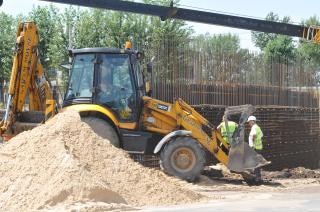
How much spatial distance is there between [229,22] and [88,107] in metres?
5.49

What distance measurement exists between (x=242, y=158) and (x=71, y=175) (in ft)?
17.6

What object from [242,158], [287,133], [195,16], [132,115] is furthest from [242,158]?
[287,133]

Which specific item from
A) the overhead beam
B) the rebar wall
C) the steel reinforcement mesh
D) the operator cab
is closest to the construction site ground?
the operator cab

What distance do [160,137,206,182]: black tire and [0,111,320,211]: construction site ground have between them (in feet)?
4.27

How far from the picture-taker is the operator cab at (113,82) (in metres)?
14.0

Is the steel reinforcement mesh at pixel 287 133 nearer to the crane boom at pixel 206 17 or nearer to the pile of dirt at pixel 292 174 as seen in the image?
the pile of dirt at pixel 292 174

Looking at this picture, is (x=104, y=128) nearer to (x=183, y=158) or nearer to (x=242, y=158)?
(x=183, y=158)

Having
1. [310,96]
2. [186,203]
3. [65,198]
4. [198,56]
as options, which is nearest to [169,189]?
[186,203]

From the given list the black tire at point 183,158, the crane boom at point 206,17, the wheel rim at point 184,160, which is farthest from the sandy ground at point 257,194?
the crane boom at point 206,17

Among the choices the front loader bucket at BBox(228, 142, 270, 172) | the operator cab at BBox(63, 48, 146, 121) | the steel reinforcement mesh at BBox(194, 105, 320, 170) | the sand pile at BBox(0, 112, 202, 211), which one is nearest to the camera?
the sand pile at BBox(0, 112, 202, 211)

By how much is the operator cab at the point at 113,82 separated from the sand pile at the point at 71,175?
1.88 meters

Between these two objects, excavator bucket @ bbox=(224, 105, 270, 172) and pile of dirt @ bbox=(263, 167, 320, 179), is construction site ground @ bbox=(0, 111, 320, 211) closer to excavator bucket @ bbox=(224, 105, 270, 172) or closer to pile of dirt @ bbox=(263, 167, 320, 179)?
excavator bucket @ bbox=(224, 105, 270, 172)

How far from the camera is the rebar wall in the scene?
16.9 meters

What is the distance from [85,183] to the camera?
990 cm
